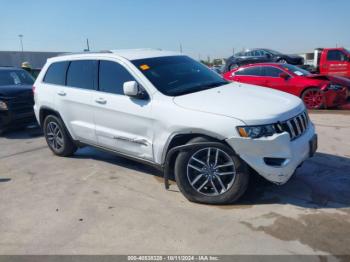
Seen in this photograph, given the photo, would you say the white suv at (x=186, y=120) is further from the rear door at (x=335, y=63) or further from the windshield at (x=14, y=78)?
the rear door at (x=335, y=63)

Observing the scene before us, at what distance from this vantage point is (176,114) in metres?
4.02

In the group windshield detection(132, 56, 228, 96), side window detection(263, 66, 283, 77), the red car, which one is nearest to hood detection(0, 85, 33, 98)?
windshield detection(132, 56, 228, 96)

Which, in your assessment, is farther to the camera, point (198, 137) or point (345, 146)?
point (345, 146)

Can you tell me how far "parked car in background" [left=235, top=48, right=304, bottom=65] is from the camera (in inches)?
739

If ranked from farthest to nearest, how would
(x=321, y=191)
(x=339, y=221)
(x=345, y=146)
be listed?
(x=345, y=146)
(x=321, y=191)
(x=339, y=221)

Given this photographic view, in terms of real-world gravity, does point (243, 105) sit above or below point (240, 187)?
above

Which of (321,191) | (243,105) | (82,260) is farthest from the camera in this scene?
(321,191)

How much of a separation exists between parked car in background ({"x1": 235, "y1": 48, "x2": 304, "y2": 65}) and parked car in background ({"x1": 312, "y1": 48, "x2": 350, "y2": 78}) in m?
3.25

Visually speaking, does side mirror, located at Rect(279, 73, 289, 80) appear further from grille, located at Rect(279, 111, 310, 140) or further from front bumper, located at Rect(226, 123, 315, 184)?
front bumper, located at Rect(226, 123, 315, 184)

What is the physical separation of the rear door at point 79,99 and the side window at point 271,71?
23.7 feet

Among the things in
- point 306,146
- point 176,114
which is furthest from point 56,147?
point 306,146

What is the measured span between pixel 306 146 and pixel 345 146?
2605mm

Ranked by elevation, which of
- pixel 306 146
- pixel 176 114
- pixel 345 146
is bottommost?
pixel 345 146

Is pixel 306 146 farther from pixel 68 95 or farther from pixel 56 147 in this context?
pixel 56 147
